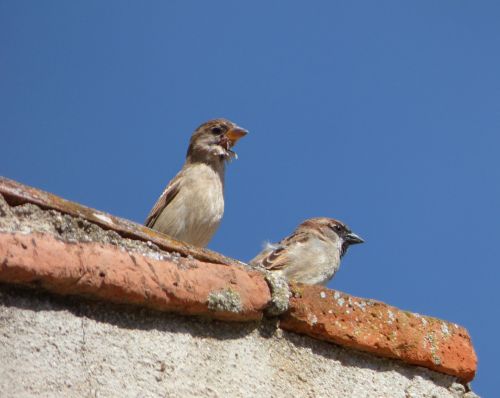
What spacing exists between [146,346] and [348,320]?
0.73 meters

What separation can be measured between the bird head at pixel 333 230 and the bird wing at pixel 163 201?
1.45 meters

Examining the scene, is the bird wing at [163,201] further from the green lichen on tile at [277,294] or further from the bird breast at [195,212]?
the green lichen on tile at [277,294]

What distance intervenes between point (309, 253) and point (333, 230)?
34.3 inches

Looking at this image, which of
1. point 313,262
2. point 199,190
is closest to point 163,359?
point 199,190

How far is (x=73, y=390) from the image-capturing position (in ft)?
7.34

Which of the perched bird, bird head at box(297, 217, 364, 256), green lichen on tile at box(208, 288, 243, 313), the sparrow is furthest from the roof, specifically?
bird head at box(297, 217, 364, 256)

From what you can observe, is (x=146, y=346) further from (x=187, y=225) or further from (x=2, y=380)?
(x=187, y=225)

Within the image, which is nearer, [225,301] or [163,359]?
[163,359]

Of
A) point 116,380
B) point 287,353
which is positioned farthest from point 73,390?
point 287,353

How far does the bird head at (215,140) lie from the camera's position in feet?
24.9

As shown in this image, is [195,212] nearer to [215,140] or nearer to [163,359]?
[215,140]

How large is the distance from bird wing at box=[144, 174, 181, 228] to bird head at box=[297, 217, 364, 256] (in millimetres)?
1445

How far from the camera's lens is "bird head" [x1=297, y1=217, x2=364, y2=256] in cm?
833

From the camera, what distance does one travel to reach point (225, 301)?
268 cm
